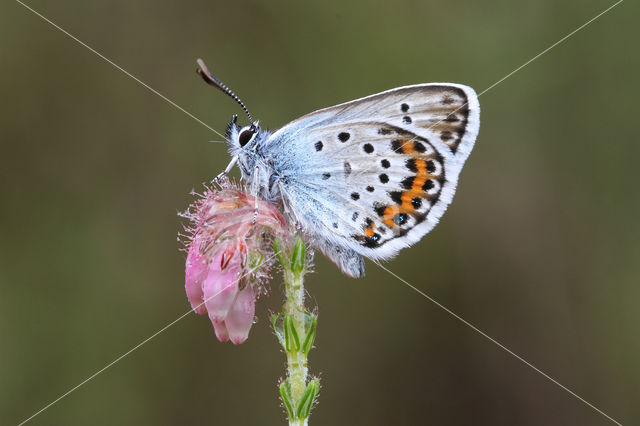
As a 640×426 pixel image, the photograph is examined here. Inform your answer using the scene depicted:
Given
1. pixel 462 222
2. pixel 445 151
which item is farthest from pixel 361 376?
pixel 445 151

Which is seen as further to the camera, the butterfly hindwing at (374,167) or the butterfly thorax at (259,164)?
the butterfly thorax at (259,164)

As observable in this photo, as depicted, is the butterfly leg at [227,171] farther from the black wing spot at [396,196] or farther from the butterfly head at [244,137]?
the black wing spot at [396,196]

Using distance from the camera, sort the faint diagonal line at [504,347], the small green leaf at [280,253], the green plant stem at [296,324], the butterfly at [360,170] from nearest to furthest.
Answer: the green plant stem at [296,324]
the small green leaf at [280,253]
the butterfly at [360,170]
the faint diagonal line at [504,347]

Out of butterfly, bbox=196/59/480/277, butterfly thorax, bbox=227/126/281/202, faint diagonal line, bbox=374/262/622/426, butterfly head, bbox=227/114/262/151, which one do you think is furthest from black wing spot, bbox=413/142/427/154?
faint diagonal line, bbox=374/262/622/426

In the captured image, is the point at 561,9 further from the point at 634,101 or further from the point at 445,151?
the point at 445,151

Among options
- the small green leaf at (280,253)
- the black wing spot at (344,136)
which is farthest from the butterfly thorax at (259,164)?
the small green leaf at (280,253)

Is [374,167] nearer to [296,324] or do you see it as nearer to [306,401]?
[296,324]
